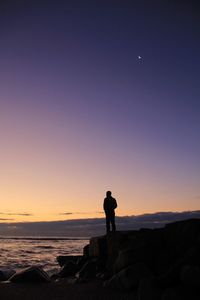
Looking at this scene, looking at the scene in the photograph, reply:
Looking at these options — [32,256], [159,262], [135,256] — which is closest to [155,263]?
[159,262]

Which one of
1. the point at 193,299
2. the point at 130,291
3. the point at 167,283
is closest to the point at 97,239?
the point at 130,291

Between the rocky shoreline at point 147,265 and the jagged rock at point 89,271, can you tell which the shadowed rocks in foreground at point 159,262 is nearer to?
the rocky shoreline at point 147,265

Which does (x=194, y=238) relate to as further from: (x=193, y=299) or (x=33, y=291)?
(x=33, y=291)

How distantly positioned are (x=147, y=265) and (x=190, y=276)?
348cm

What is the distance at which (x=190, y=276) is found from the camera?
11.4 m

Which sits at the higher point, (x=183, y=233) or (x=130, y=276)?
(x=183, y=233)

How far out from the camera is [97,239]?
20.6 m

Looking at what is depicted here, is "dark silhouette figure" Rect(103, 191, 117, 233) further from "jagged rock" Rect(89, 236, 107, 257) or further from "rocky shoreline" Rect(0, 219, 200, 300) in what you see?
"jagged rock" Rect(89, 236, 107, 257)

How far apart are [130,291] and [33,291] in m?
3.86

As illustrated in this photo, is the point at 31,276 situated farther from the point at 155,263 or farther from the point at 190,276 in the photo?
the point at 190,276

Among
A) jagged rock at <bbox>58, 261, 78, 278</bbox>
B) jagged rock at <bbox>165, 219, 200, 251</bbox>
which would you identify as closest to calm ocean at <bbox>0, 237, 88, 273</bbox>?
jagged rock at <bbox>58, 261, 78, 278</bbox>

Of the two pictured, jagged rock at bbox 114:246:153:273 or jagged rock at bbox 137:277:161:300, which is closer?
jagged rock at bbox 137:277:161:300

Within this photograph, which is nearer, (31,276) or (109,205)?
(31,276)

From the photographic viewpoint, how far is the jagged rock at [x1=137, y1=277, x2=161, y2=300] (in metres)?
11.5
